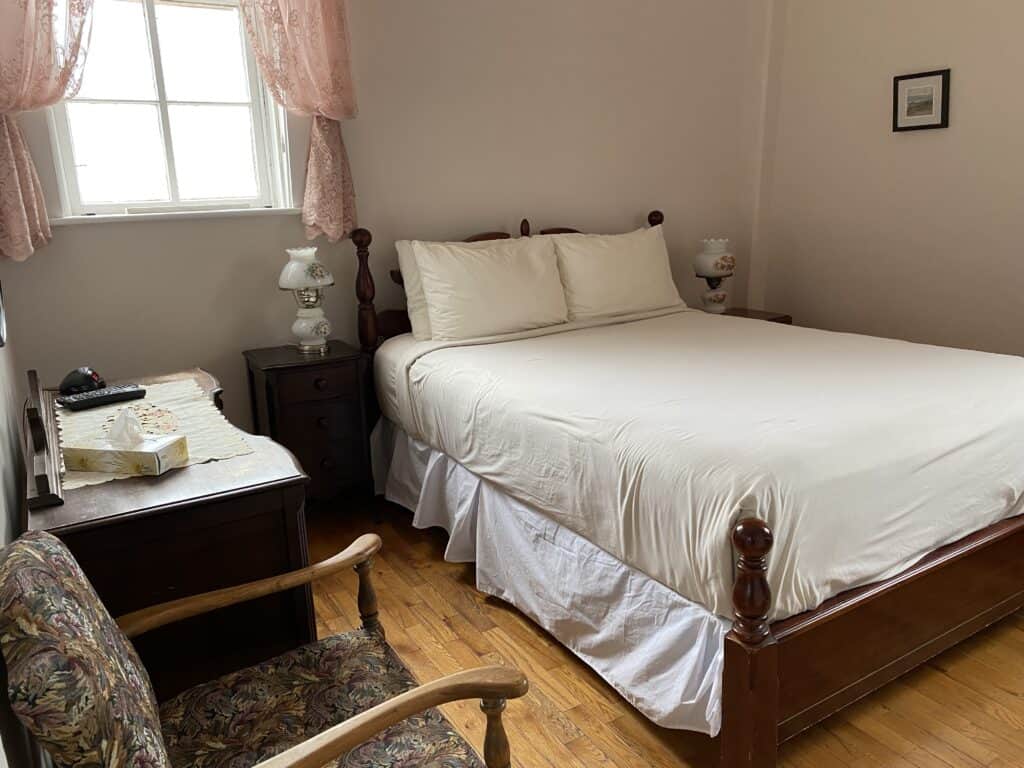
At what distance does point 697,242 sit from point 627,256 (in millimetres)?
934

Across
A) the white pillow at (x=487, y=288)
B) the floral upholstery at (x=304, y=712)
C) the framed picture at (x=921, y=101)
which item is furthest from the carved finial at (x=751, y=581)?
the framed picture at (x=921, y=101)

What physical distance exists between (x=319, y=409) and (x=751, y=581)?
1.86m

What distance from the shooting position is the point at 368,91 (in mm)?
3080

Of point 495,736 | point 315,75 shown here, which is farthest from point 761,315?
point 495,736

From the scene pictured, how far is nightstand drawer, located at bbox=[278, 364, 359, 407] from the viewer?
2777mm

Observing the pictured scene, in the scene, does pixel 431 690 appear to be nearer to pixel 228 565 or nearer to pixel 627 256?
pixel 228 565

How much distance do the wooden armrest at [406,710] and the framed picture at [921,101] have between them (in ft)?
10.9

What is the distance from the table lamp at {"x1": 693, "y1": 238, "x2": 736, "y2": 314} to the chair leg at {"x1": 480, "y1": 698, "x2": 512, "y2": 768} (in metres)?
3.07

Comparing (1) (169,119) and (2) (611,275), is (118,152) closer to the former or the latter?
(1) (169,119)

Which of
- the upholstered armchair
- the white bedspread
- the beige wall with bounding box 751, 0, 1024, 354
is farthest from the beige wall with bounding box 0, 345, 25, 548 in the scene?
the beige wall with bounding box 751, 0, 1024, 354

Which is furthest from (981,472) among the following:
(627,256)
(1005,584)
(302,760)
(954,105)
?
(954,105)

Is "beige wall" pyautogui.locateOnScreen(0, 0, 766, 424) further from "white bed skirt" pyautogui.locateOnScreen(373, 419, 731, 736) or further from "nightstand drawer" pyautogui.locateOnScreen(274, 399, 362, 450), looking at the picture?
"white bed skirt" pyautogui.locateOnScreen(373, 419, 731, 736)

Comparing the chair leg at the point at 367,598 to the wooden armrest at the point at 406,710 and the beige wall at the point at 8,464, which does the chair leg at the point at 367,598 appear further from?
the beige wall at the point at 8,464

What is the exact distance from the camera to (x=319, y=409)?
2865mm
